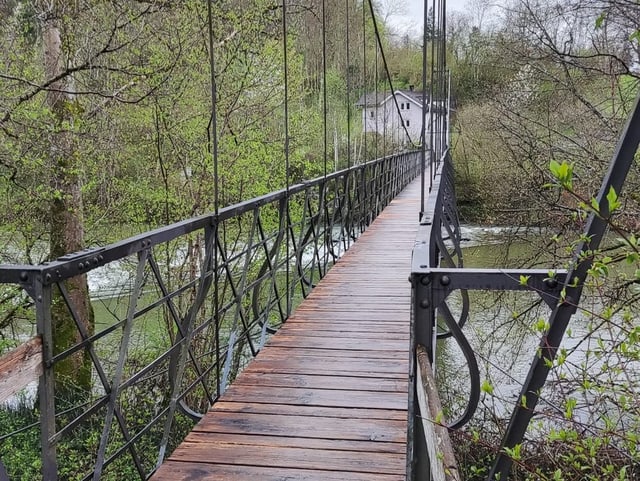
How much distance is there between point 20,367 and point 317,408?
114 cm

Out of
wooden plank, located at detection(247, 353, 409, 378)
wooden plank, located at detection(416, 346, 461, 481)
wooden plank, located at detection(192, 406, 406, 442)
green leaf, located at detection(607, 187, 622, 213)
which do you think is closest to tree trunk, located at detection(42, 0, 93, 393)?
wooden plank, located at detection(247, 353, 409, 378)

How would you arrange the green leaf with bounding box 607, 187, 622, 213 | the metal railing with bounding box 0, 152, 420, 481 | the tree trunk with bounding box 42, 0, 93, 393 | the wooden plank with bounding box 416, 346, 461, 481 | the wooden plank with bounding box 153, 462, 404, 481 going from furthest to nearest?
the tree trunk with bounding box 42, 0, 93, 393 → the wooden plank with bounding box 153, 462, 404, 481 → the metal railing with bounding box 0, 152, 420, 481 → the green leaf with bounding box 607, 187, 622, 213 → the wooden plank with bounding box 416, 346, 461, 481

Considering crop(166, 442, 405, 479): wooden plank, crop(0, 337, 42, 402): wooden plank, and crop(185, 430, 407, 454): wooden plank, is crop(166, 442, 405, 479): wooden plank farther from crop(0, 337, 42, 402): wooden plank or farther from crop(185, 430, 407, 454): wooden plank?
crop(0, 337, 42, 402): wooden plank

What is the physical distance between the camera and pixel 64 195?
5590 mm

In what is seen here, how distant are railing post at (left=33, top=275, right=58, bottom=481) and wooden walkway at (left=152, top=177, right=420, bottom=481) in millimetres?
422

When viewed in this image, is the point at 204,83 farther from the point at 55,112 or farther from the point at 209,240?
the point at 209,240

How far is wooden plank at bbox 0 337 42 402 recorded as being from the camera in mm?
1096

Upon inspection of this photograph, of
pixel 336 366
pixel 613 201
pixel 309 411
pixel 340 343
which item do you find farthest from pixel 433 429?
pixel 340 343

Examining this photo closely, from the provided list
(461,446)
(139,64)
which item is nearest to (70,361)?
(139,64)

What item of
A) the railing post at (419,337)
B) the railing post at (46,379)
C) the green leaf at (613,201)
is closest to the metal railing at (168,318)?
the railing post at (46,379)

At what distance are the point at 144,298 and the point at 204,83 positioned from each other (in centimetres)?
401

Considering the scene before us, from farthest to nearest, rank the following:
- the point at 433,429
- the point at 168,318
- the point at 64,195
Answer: the point at 168,318 → the point at 64,195 → the point at 433,429

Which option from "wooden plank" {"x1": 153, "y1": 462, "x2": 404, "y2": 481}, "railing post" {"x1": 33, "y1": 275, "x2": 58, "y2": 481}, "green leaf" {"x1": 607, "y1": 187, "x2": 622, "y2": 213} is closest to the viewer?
"green leaf" {"x1": 607, "y1": 187, "x2": 622, "y2": 213}

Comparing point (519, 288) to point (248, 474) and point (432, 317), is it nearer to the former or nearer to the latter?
point (432, 317)
